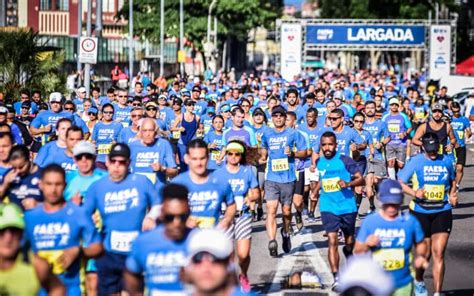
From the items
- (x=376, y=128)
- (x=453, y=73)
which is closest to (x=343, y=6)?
(x=453, y=73)

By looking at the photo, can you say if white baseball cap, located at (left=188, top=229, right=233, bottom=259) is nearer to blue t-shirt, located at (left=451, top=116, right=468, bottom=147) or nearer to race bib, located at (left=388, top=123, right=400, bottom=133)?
race bib, located at (left=388, top=123, right=400, bottom=133)

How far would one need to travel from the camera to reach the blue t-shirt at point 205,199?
10.8m

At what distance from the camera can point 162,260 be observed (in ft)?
26.7

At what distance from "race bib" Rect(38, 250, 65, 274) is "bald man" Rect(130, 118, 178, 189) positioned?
4151 millimetres

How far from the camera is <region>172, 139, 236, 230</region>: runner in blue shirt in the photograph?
421 inches

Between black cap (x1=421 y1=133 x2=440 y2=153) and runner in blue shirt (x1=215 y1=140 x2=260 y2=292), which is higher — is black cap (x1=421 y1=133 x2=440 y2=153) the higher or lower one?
the higher one

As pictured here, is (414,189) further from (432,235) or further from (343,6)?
(343,6)

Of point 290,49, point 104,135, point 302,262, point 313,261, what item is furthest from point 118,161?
point 290,49

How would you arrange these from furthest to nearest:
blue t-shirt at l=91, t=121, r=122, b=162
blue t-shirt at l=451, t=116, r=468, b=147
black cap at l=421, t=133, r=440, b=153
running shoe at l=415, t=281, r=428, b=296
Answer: blue t-shirt at l=451, t=116, r=468, b=147
blue t-shirt at l=91, t=121, r=122, b=162
black cap at l=421, t=133, r=440, b=153
running shoe at l=415, t=281, r=428, b=296

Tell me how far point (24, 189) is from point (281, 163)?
248 inches

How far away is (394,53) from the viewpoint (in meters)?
108

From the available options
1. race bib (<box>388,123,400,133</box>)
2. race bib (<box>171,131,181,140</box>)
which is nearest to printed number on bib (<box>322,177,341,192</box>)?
race bib (<box>171,131,181,140</box>)

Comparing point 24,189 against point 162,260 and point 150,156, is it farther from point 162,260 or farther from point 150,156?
point 150,156

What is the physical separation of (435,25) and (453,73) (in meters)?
3.08
